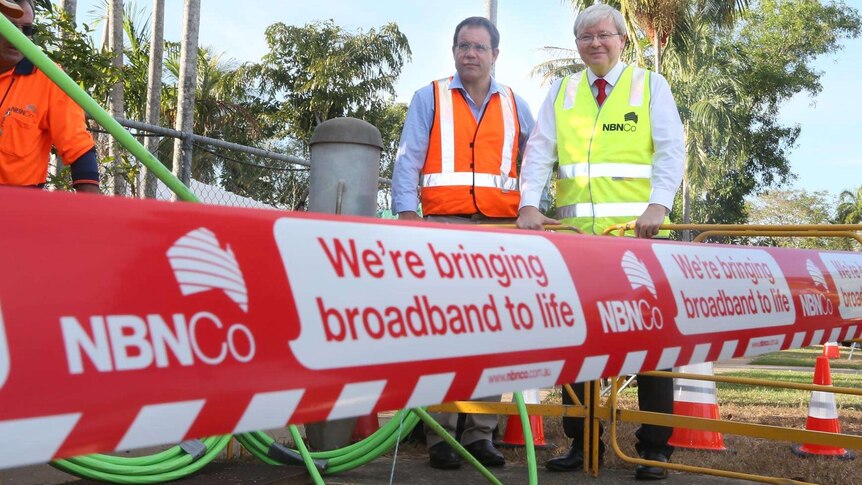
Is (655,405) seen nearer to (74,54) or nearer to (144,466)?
(144,466)

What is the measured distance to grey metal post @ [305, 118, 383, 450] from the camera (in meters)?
4.13

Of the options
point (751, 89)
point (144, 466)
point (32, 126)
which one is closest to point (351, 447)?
point (144, 466)

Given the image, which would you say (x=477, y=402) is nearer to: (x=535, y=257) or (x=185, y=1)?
(x=535, y=257)

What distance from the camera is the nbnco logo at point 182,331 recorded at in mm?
1082

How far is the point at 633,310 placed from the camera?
6.95 feet

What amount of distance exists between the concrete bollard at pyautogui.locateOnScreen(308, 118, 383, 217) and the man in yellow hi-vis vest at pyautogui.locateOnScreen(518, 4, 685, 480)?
2.42 ft

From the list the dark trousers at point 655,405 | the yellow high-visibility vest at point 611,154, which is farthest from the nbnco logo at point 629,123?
the dark trousers at point 655,405

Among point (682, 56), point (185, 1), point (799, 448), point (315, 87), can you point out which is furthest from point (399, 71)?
point (799, 448)

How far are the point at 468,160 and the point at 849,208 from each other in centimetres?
7286

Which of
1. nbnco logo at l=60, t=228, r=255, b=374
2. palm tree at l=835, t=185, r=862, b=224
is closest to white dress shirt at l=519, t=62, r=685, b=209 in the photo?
nbnco logo at l=60, t=228, r=255, b=374

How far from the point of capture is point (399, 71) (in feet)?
130

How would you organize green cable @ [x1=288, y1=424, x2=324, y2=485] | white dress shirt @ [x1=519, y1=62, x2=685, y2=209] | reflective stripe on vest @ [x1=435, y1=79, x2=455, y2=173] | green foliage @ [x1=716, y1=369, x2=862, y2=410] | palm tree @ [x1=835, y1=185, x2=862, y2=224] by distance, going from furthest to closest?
palm tree @ [x1=835, y1=185, x2=862, y2=224] → green foliage @ [x1=716, y1=369, x2=862, y2=410] → reflective stripe on vest @ [x1=435, y1=79, x2=455, y2=173] → white dress shirt @ [x1=519, y1=62, x2=685, y2=209] → green cable @ [x1=288, y1=424, x2=324, y2=485]

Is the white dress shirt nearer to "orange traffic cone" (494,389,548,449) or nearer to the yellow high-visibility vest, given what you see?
the yellow high-visibility vest

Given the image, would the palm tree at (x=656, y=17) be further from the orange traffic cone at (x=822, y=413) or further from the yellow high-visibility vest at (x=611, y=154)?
the yellow high-visibility vest at (x=611, y=154)
